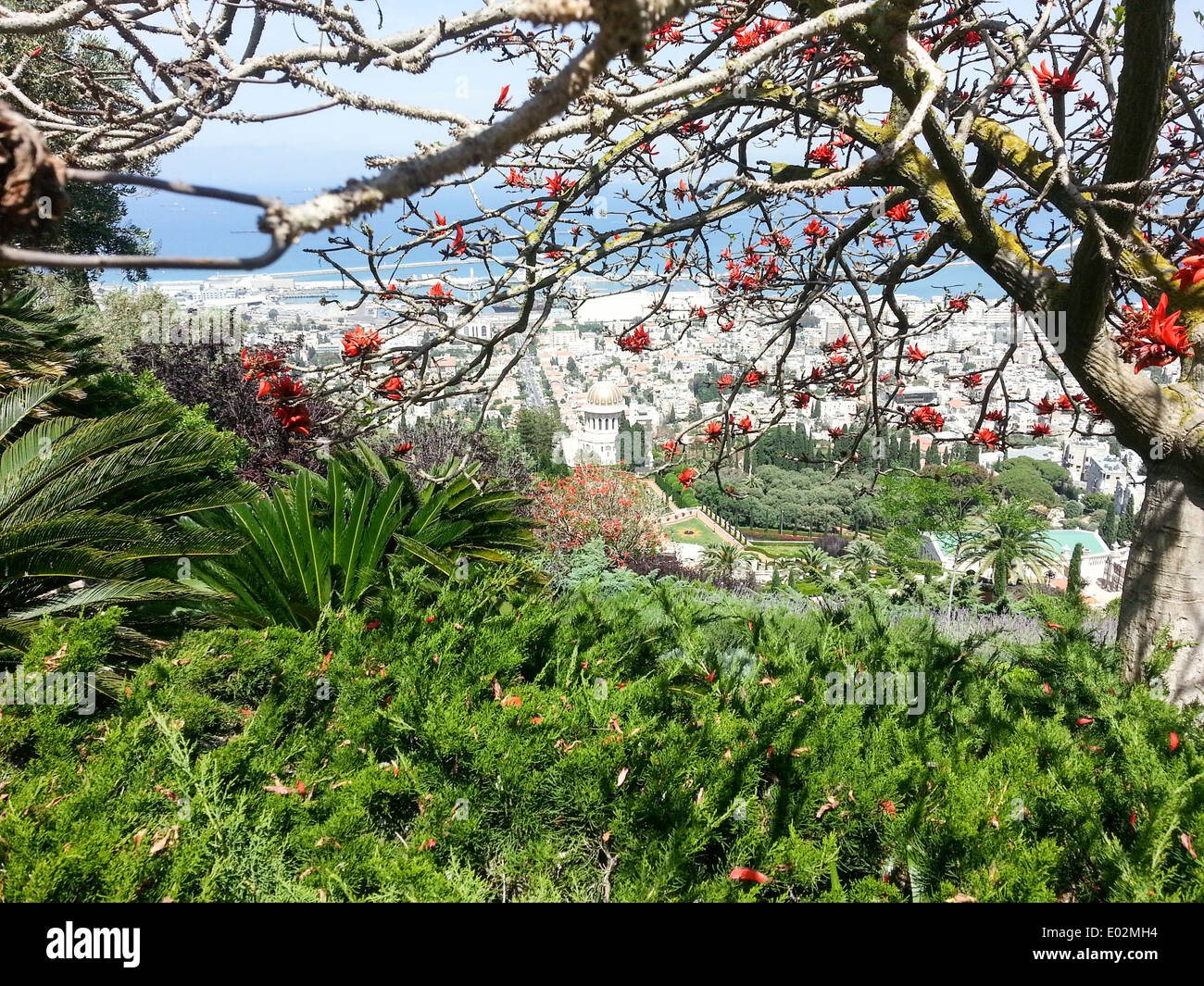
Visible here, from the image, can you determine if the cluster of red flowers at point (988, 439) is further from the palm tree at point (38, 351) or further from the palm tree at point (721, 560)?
the palm tree at point (721, 560)

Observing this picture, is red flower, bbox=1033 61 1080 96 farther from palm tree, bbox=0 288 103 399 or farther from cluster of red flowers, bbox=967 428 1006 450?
palm tree, bbox=0 288 103 399

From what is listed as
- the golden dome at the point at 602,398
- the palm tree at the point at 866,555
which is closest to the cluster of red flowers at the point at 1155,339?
the palm tree at the point at 866,555

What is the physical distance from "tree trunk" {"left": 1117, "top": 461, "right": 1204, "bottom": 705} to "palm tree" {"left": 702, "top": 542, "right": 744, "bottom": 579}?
7.36 meters

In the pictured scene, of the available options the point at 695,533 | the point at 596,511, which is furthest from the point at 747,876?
the point at 695,533

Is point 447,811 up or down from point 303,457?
down

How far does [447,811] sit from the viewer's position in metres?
1.87

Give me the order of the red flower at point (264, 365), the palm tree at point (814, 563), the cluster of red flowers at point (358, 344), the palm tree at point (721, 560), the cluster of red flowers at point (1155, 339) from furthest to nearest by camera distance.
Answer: the palm tree at point (721, 560) < the palm tree at point (814, 563) < the cluster of red flowers at point (358, 344) < the red flower at point (264, 365) < the cluster of red flowers at point (1155, 339)

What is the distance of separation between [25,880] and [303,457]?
7.90m

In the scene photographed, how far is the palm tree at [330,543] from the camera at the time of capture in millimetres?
3500

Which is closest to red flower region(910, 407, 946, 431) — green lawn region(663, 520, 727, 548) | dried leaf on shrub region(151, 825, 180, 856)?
dried leaf on shrub region(151, 825, 180, 856)

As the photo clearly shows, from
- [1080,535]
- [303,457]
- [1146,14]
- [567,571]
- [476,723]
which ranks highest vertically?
[1146,14]

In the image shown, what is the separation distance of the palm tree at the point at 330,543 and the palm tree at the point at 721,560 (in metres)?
6.58
